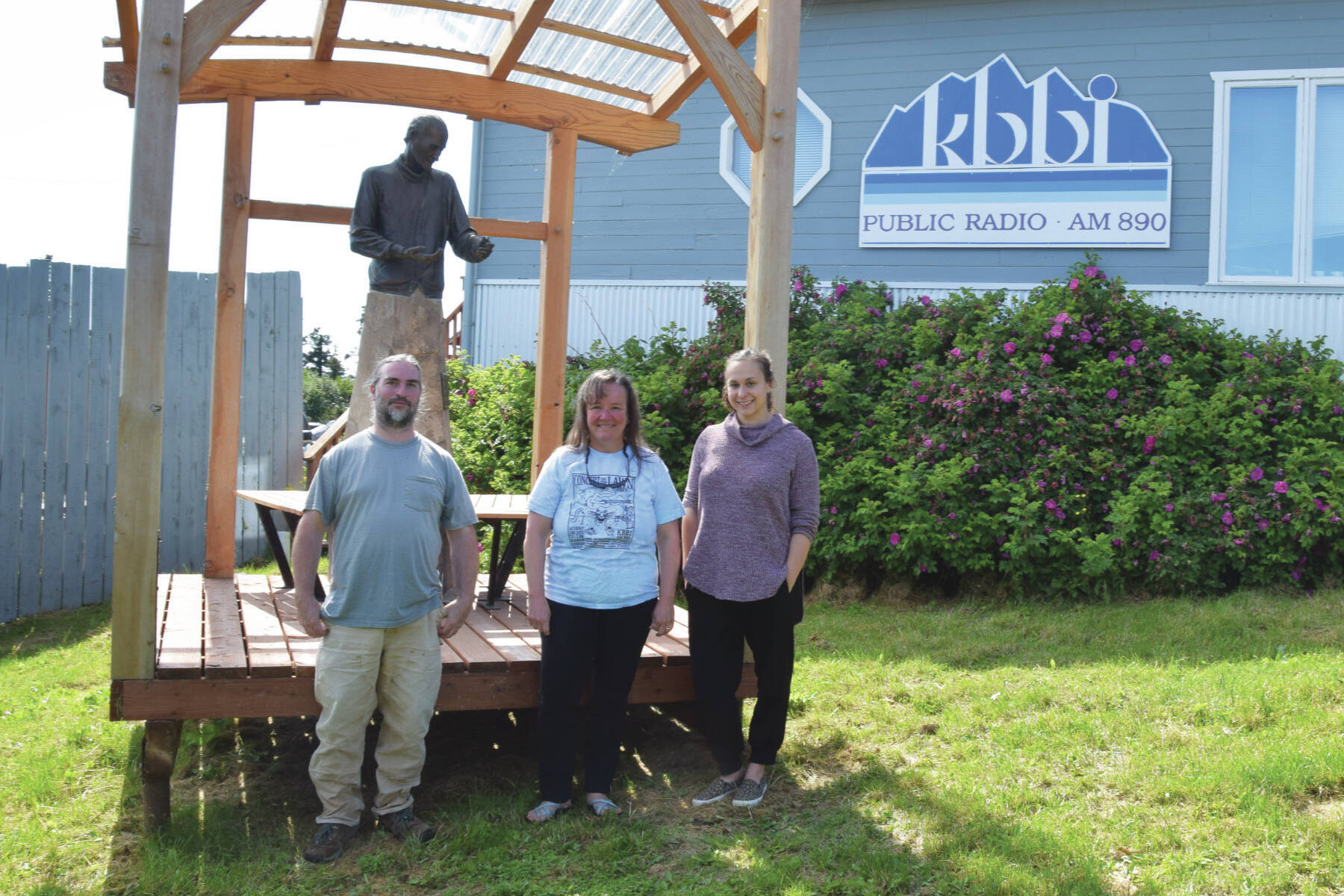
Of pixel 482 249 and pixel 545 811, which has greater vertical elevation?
pixel 482 249

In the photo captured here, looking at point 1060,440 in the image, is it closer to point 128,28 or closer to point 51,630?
point 128,28

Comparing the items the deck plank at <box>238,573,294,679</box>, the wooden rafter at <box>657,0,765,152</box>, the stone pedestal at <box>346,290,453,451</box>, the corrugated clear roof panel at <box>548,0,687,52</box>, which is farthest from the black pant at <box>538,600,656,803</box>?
the corrugated clear roof panel at <box>548,0,687,52</box>

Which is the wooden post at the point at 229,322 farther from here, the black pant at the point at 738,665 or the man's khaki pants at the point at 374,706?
→ the black pant at the point at 738,665

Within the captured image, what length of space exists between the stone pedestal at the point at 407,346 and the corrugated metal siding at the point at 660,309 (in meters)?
5.69

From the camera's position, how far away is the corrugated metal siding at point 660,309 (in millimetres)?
10055

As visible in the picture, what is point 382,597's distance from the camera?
3.76m

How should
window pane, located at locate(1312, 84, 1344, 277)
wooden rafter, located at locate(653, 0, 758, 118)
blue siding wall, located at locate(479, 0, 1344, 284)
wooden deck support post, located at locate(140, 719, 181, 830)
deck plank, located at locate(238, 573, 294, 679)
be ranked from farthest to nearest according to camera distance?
1. blue siding wall, located at locate(479, 0, 1344, 284)
2. window pane, located at locate(1312, 84, 1344, 277)
3. wooden rafter, located at locate(653, 0, 758, 118)
4. deck plank, located at locate(238, 573, 294, 679)
5. wooden deck support post, located at locate(140, 719, 181, 830)

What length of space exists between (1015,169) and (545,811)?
8779 mm

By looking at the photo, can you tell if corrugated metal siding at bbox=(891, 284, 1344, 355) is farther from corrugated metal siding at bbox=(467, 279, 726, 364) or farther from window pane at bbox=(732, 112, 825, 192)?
corrugated metal siding at bbox=(467, 279, 726, 364)

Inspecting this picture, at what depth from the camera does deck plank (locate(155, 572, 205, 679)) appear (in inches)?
155

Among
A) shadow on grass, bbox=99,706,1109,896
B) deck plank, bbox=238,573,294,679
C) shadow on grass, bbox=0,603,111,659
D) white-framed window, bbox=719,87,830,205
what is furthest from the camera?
white-framed window, bbox=719,87,830,205

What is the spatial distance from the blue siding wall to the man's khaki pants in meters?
8.30

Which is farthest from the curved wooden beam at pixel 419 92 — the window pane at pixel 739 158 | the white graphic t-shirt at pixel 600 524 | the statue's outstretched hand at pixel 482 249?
the window pane at pixel 739 158

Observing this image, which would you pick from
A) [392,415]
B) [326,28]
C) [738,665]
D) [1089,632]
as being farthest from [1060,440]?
[392,415]
